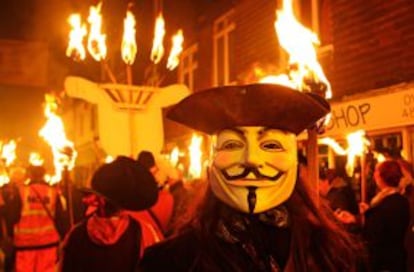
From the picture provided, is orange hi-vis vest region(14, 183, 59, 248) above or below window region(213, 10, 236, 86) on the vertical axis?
below

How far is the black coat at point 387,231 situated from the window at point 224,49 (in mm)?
9149

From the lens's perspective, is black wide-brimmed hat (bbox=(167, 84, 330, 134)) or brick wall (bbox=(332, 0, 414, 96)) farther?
brick wall (bbox=(332, 0, 414, 96))

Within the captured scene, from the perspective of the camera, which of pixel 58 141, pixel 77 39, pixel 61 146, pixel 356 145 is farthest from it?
pixel 77 39

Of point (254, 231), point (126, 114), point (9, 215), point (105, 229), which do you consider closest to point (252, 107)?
point (254, 231)

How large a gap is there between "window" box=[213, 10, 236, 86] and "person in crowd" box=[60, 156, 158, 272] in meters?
10.2

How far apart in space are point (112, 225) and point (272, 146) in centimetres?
197

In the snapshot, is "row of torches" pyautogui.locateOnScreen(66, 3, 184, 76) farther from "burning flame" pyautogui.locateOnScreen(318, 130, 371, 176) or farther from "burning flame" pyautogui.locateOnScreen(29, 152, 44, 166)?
"burning flame" pyautogui.locateOnScreen(318, 130, 371, 176)

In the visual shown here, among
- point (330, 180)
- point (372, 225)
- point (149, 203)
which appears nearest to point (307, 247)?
point (149, 203)

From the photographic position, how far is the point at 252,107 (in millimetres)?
2479

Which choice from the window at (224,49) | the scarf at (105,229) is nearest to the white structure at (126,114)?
the scarf at (105,229)

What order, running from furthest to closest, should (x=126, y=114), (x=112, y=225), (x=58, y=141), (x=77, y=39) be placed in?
(x=77, y=39) < (x=58, y=141) < (x=126, y=114) < (x=112, y=225)

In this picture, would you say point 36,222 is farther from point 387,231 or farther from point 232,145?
point 232,145

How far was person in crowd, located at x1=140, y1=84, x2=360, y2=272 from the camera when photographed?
2.38m

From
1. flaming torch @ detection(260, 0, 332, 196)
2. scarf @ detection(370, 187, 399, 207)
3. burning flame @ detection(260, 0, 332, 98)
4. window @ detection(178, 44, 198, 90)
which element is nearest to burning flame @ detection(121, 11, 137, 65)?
burning flame @ detection(260, 0, 332, 98)
